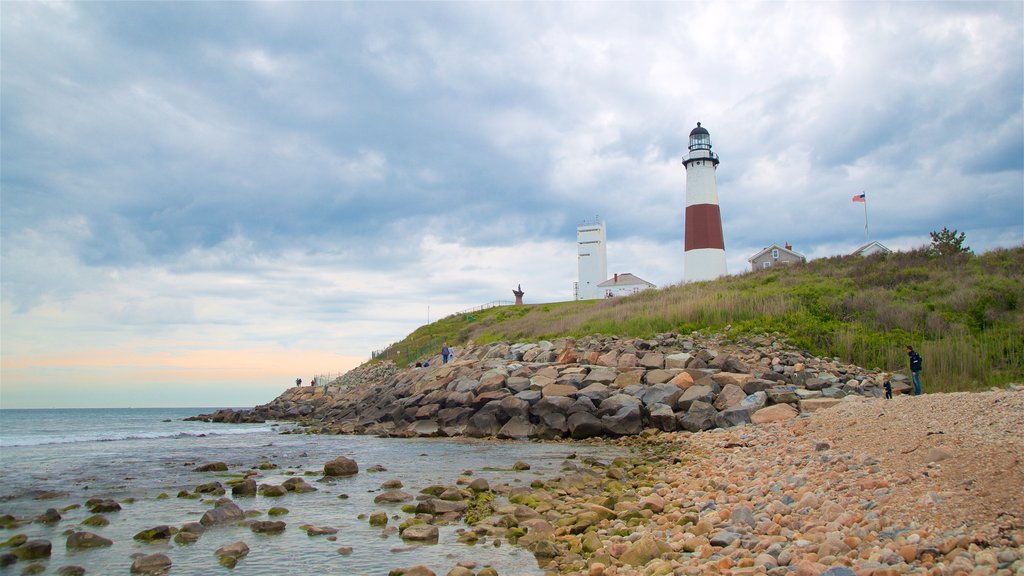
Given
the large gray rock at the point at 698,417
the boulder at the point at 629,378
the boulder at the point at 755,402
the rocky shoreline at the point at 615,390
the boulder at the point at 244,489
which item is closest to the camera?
the boulder at the point at 244,489

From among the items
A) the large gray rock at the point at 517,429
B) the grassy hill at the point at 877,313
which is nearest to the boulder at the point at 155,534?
the large gray rock at the point at 517,429

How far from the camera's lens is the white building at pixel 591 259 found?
2442 inches

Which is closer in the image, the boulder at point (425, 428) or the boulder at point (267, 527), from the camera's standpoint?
the boulder at point (267, 527)

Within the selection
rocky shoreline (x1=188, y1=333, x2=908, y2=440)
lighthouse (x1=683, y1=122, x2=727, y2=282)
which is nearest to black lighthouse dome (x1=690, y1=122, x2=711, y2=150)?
lighthouse (x1=683, y1=122, x2=727, y2=282)

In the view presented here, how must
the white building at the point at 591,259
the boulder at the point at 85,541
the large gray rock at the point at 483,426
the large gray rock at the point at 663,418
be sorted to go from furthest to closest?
the white building at the point at 591,259 → the large gray rock at the point at 483,426 → the large gray rock at the point at 663,418 → the boulder at the point at 85,541

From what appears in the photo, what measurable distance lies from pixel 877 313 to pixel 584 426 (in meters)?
10.7

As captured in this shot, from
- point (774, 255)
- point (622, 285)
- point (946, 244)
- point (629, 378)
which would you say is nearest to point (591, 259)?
point (622, 285)

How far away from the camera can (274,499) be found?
9.70 m

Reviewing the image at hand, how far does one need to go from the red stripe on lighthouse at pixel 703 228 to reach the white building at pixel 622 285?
16477 millimetres

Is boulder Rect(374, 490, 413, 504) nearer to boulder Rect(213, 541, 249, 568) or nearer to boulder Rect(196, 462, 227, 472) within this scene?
boulder Rect(213, 541, 249, 568)

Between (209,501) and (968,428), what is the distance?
1024 centimetres

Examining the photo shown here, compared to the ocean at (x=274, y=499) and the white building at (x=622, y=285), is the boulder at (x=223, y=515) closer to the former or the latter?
the ocean at (x=274, y=499)

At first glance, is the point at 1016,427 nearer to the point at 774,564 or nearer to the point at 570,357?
the point at 774,564

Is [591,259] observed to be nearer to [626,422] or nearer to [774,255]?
[774,255]
